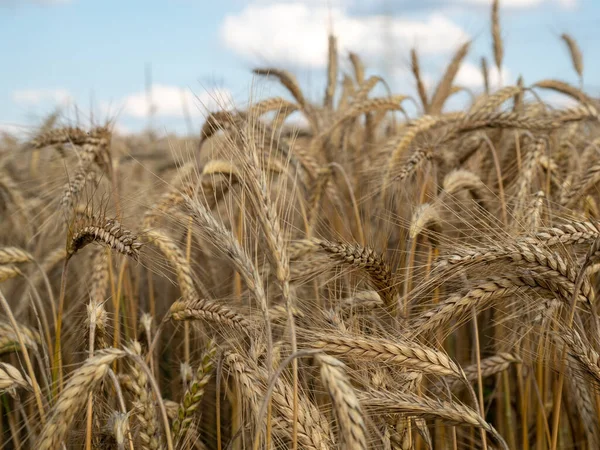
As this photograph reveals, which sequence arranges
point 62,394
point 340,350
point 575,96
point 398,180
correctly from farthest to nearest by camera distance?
point 575,96
point 398,180
point 340,350
point 62,394

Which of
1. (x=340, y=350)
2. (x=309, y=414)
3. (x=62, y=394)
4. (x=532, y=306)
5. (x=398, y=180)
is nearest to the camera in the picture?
(x=62, y=394)

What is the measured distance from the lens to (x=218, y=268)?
3.57m

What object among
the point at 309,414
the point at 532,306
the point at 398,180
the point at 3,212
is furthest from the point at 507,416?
the point at 3,212

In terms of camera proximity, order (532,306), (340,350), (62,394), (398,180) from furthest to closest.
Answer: (398,180) < (532,306) < (340,350) < (62,394)

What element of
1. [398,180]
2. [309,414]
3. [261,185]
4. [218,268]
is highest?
[261,185]

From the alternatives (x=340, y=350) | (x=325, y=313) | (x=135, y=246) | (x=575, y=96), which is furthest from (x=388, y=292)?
(x=575, y=96)

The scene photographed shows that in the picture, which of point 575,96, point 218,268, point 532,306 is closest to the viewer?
point 532,306

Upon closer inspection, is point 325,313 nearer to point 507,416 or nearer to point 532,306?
point 532,306

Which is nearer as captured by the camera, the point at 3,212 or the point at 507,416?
the point at 507,416

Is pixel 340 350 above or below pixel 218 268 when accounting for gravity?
above

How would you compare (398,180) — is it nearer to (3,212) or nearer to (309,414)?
(309,414)

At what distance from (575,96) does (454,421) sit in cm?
287

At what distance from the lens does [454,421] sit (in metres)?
1.63

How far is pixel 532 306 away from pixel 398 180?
0.78 metres
